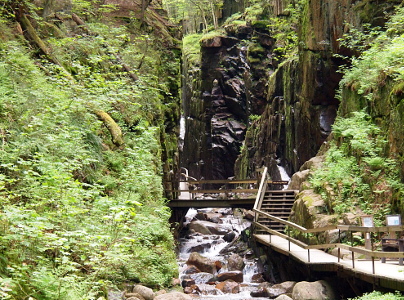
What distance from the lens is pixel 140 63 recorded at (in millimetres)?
16047

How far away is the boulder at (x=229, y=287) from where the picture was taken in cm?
1336

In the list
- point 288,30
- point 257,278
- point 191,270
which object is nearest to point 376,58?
point 257,278

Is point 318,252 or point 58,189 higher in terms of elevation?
point 58,189

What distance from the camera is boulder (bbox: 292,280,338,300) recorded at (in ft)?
31.1

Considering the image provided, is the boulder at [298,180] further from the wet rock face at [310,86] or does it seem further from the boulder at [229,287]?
the boulder at [229,287]

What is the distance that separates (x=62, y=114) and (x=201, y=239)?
17756 millimetres

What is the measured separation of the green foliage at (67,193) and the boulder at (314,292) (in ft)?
9.75

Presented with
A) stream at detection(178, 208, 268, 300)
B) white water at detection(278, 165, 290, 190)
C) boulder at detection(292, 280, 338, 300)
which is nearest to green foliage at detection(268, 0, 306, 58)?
white water at detection(278, 165, 290, 190)

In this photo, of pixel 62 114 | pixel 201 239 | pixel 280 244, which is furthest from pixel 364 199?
pixel 201 239

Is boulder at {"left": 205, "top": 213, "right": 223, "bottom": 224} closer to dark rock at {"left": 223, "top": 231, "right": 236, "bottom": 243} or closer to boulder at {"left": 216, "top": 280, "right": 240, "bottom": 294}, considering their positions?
dark rock at {"left": 223, "top": 231, "right": 236, "bottom": 243}

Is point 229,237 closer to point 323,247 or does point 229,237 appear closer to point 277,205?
point 277,205

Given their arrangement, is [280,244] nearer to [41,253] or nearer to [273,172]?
[41,253]

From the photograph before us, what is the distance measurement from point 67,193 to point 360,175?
946 cm

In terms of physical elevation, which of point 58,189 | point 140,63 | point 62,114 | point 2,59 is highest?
point 140,63
